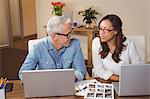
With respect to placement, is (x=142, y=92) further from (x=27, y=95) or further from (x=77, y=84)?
(x=27, y=95)

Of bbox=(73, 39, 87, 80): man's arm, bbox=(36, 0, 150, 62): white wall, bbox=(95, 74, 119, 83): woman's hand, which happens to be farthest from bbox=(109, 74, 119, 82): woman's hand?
bbox=(36, 0, 150, 62): white wall

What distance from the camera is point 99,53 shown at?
2252 millimetres

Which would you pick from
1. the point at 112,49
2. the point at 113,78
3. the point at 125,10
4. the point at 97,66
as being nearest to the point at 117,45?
the point at 112,49

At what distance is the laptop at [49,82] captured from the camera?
1.54 m

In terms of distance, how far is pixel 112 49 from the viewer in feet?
7.46

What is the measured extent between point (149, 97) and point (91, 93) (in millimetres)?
346

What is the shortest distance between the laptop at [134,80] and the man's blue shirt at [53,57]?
51 cm

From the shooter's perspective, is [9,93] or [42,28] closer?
[9,93]

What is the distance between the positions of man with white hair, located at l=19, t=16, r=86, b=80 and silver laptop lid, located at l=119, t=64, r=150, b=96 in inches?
17.6

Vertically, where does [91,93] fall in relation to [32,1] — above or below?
below

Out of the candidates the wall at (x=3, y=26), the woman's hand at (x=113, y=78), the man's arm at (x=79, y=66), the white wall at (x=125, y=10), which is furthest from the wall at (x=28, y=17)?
the woman's hand at (x=113, y=78)

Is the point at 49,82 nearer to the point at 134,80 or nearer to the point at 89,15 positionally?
the point at 134,80

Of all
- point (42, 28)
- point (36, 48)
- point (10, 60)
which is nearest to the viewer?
point (36, 48)

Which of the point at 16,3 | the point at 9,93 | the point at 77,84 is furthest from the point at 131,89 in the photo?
the point at 16,3
